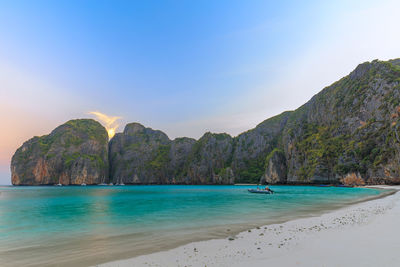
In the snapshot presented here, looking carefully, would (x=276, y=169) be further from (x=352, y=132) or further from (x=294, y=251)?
(x=294, y=251)

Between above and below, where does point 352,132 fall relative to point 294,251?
above

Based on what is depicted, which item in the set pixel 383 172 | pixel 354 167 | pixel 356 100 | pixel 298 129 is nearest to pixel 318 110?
pixel 298 129

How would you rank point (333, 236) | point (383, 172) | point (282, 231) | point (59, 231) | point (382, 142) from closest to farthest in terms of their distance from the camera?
point (333, 236) < point (282, 231) < point (59, 231) < point (383, 172) < point (382, 142)

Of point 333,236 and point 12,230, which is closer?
point 333,236

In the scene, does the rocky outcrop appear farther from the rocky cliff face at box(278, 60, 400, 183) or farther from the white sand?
the white sand

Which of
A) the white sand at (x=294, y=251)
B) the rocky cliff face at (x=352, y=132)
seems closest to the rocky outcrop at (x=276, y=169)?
the rocky cliff face at (x=352, y=132)

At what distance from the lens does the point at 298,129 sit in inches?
7283

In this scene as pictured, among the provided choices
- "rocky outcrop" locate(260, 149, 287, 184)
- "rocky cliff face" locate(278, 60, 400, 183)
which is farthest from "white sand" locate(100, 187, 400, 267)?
"rocky outcrop" locate(260, 149, 287, 184)

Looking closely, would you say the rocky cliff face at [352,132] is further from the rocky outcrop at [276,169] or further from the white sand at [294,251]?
the white sand at [294,251]

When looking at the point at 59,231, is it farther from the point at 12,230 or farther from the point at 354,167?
the point at 354,167

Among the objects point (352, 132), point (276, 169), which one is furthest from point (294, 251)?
point (276, 169)

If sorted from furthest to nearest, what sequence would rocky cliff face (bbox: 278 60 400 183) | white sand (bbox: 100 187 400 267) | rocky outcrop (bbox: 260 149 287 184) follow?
rocky outcrop (bbox: 260 149 287 184)
rocky cliff face (bbox: 278 60 400 183)
white sand (bbox: 100 187 400 267)

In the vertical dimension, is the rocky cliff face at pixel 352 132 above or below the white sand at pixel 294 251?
above

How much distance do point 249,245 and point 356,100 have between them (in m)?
167
